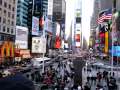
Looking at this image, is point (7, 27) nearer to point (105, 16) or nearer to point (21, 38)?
point (21, 38)

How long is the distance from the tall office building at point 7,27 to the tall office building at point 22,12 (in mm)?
33376

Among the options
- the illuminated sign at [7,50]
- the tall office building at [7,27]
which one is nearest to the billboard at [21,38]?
the tall office building at [7,27]

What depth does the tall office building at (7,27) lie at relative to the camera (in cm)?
9019

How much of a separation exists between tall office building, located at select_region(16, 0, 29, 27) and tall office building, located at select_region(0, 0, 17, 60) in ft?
110

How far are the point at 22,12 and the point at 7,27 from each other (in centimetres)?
4839

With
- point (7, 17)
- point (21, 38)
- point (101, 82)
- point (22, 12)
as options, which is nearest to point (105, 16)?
point (21, 38)

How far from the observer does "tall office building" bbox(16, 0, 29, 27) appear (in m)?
141

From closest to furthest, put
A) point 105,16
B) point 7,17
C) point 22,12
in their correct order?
point 7,17
point 105,16
point 22,12

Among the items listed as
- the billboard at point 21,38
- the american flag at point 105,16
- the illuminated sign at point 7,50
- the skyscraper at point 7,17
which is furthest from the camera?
the billboard at point 21,38

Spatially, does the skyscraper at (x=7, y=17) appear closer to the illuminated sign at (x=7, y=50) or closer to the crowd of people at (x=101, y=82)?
the illuminated sign at (x=7, y=50)

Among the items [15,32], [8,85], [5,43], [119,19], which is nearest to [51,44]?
[119,19]

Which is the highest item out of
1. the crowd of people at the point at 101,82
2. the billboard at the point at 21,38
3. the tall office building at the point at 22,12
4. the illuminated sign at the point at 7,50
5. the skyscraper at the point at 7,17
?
the tall office building at the point at 22,12

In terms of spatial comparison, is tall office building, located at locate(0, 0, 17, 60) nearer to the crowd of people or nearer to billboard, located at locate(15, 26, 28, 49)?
billboard, located at locate(15, 26, 28, 49)

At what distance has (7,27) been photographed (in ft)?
319
